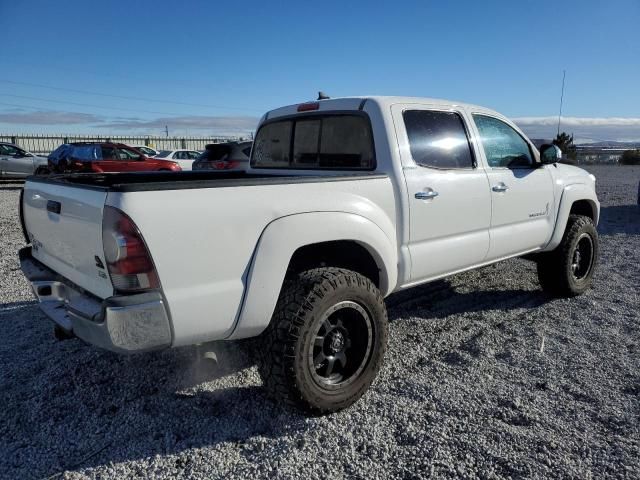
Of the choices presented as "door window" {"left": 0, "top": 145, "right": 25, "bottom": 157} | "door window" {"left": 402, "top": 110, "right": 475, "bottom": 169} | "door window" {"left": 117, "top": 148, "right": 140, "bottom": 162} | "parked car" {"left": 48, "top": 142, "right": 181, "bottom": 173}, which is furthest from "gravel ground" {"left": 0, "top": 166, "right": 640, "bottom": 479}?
"door window" {"left": 0, "top": 145, "right": 25, "bottom": 157}

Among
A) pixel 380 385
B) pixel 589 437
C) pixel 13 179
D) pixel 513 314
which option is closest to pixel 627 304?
pixel 513 314

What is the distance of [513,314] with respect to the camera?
4.57 m

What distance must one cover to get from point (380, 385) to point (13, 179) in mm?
18304

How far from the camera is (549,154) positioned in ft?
14.7

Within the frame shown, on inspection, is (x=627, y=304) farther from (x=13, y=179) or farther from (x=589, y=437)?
(x=13, y=179)

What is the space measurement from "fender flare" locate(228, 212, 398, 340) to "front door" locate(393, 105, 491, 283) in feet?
2.30

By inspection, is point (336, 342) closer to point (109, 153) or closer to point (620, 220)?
point (620, 220)

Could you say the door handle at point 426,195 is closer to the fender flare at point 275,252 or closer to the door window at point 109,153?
the fender flare at point 275,252

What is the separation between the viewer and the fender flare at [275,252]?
8.43ft

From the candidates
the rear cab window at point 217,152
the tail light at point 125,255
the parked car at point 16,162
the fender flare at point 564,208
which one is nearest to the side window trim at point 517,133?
the fender flare at point 564,208

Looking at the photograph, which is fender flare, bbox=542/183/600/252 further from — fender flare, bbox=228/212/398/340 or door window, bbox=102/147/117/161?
door window, bbox=102/147/117/161

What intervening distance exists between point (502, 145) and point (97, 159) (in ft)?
49.2

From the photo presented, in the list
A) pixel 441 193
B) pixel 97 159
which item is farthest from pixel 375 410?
pixel 97 159

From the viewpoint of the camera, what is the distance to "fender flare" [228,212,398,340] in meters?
2.57
